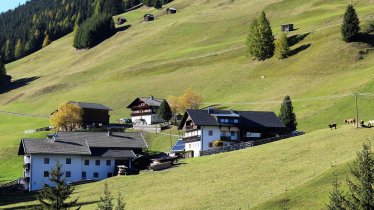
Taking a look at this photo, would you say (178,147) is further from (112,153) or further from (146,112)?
(146,112)

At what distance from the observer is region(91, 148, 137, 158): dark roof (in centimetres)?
9938

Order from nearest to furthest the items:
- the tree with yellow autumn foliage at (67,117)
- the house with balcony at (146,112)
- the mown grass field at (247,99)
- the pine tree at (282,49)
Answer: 1. the mown grass field at (247,99)
2. the tree with yellow autumn foliage at (67,117)
3. the house with balcony at (146,112)
4. the pine tree at (282,49)

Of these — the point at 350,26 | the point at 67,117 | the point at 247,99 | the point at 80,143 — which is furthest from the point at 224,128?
the point at 350,26

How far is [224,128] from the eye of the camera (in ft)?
336

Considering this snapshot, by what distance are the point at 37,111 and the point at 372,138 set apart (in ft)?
392

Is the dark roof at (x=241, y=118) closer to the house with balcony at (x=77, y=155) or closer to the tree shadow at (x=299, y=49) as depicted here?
the house with balcony at (x=77, y=155)

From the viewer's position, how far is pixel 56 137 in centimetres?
10112

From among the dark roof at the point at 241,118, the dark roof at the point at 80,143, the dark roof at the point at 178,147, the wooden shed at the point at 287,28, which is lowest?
the dark roof at the point at 178,147

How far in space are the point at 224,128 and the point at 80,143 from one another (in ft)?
77.1

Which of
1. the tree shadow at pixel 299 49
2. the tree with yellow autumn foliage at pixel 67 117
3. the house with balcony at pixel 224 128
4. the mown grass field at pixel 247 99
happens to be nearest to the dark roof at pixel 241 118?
the house with balcony at pixel 224 128

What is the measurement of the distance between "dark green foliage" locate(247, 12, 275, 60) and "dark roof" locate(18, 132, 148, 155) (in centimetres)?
7007

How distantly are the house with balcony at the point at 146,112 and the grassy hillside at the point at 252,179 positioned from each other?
53051mm

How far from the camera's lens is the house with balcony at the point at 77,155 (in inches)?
3740

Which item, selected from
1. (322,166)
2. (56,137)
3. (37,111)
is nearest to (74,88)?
(37,111)
